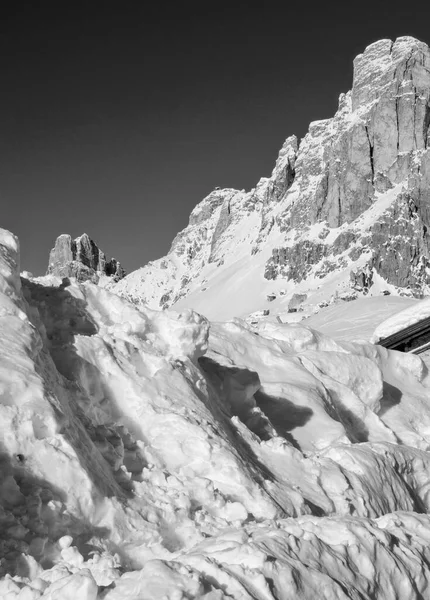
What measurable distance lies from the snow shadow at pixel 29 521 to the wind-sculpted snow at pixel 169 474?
1 centimetres

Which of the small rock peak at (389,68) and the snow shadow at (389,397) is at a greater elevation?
the small rock peak at (389,68)

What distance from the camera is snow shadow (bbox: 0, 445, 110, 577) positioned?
4559 millimetres

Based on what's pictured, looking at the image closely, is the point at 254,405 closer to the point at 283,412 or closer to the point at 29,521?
the point at 283,412

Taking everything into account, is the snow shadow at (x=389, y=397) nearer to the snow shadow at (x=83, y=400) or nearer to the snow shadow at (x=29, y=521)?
the snow shadow at (x=83, y=400)

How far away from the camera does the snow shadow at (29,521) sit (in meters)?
4.56

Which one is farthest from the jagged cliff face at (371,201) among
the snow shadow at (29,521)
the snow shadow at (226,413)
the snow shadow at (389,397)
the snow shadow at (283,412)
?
the snow shadow at (29,521)

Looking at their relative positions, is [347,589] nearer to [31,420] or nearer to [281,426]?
[31,420]

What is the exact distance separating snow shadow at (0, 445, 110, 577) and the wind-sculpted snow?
13mm

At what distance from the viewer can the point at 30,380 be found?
5754mm

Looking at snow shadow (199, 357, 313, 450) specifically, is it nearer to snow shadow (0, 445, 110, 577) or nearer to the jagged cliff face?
snow shadow (0, 445, 110, 577)

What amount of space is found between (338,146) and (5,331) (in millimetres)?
193266

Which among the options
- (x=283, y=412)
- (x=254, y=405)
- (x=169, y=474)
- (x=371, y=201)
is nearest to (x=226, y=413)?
(x=254, y=405)

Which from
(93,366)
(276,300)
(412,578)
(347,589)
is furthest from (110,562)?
(276,300)

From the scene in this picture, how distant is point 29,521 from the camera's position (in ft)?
15.7
